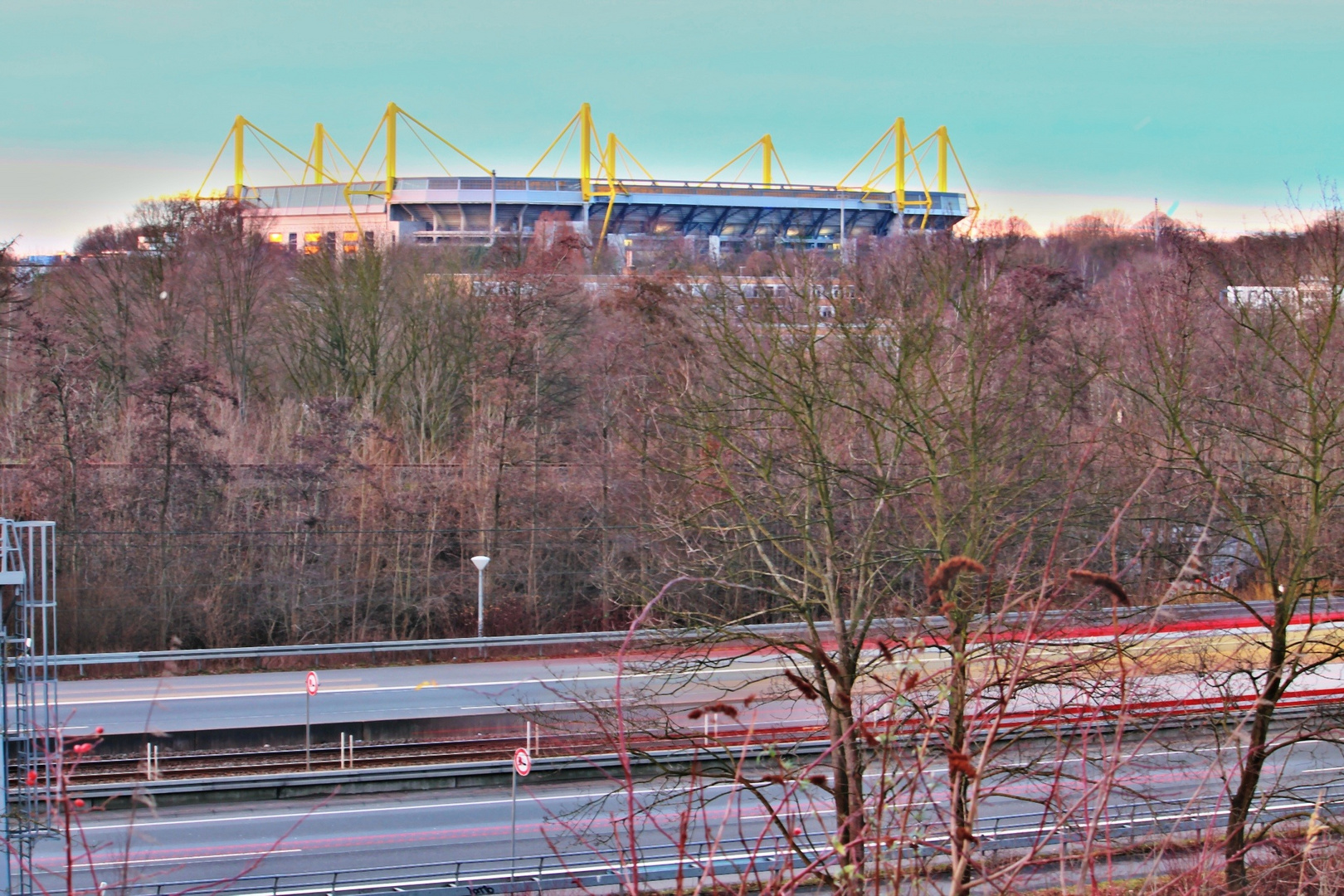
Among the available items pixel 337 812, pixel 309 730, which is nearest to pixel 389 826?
pixel 337 812

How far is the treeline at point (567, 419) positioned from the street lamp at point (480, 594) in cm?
22

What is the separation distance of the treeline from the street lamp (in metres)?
0.22

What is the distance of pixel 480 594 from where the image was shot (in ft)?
56.7

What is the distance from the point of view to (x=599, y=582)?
19.0 meters

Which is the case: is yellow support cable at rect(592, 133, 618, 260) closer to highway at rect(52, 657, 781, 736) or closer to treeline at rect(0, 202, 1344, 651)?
treeline at rect(0, 202, 1344, 651)

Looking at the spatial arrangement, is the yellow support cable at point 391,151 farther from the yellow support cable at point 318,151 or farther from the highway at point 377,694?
the highway at point 377,694

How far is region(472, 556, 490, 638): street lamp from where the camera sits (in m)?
16.6

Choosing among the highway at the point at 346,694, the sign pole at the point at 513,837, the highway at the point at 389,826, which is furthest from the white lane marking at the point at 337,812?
the highway at the point at 346,694

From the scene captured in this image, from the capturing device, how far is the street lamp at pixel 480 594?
16.6m

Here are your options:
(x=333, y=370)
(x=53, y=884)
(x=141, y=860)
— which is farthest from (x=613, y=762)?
(x=333, y=370)

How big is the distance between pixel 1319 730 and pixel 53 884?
9145 mm

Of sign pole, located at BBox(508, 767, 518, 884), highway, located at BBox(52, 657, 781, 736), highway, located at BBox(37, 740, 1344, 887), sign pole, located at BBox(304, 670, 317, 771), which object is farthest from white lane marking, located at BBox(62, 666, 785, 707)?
sign pole, located at BBox(508, 767, 518, 884)

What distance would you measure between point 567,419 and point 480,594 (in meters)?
5.56

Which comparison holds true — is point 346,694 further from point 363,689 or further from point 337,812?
point 337,812
